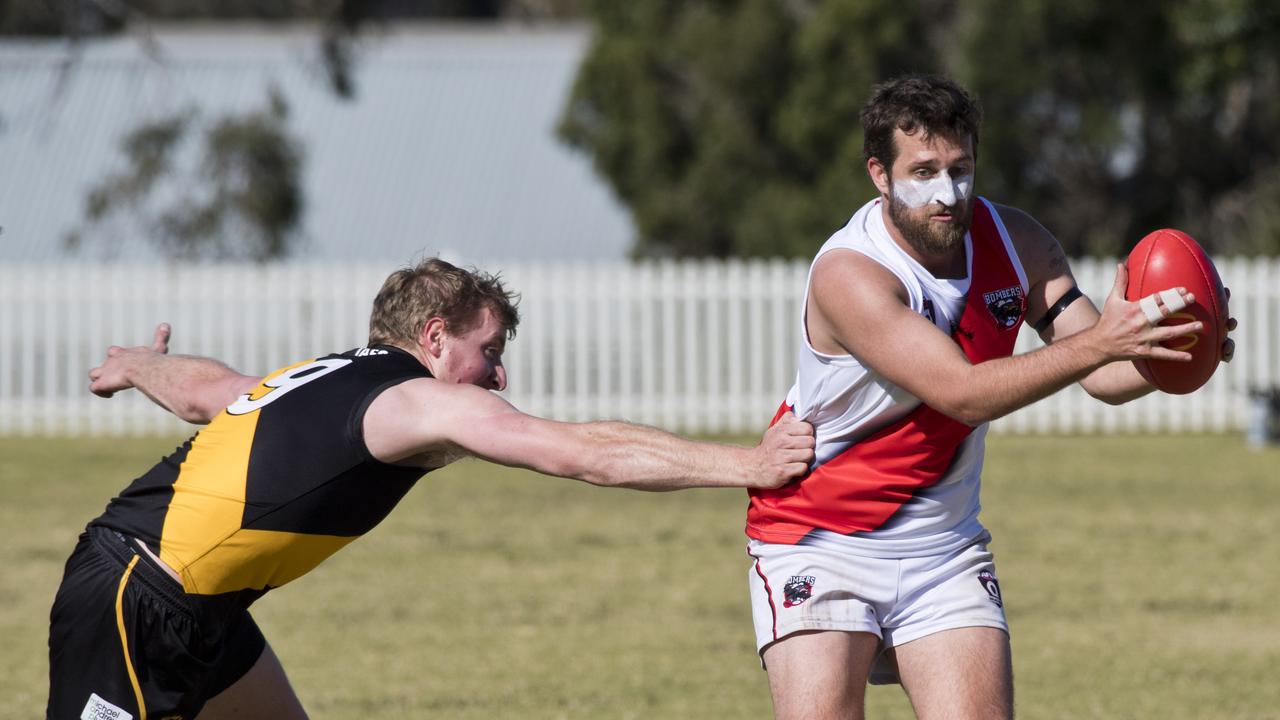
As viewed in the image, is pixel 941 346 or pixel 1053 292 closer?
pixel 941 346

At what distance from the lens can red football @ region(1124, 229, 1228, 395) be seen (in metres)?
4.75

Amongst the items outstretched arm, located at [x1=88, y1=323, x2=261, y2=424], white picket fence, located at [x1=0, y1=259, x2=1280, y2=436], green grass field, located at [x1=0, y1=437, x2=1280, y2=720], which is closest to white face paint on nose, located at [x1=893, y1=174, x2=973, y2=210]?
outstretched arm, located at [x1=88, y1=323, x2=261, y2=424]

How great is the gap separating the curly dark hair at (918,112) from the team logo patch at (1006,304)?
15.2 inches

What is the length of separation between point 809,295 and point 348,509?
1341 millimetres

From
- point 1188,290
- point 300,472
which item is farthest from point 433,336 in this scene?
point 1188,290

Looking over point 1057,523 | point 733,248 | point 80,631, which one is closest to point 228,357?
point 733,248

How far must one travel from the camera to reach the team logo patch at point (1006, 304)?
4910mm

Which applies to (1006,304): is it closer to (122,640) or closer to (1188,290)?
(1188,290)

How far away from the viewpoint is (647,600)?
10461mm

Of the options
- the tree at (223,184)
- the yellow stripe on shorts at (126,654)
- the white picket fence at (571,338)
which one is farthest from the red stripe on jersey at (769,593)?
the tree at (223,184)

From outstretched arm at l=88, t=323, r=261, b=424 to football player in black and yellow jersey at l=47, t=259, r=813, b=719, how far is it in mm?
495

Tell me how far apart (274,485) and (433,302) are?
62cm

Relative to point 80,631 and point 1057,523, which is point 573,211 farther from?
point 80,631

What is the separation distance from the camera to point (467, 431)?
431 centimetres
